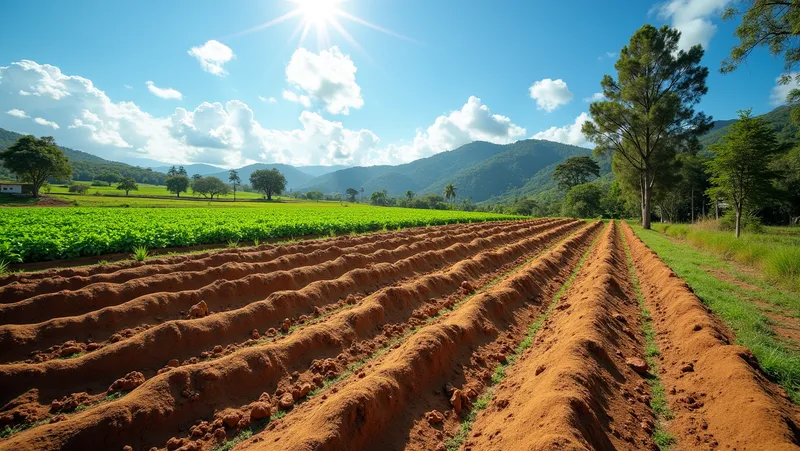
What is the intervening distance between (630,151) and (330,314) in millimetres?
35869

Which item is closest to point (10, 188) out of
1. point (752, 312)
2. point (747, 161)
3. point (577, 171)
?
point (752, 312)

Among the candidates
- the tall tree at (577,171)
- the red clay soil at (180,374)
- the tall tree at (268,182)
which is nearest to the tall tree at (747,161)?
the red clay soil at (180,374)

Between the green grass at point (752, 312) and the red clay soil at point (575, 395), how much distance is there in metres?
1.44

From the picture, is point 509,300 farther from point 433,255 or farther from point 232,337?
point 232,337

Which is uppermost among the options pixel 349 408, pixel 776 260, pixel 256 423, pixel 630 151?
pixel 630 151

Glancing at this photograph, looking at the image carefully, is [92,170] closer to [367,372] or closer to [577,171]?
[367,372]

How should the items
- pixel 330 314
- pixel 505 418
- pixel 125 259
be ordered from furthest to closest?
pixel 125 259 < pixel 330 314 < pixel 505 418

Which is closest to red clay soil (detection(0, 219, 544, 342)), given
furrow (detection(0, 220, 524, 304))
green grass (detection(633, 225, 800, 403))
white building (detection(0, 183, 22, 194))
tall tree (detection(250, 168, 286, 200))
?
furrow (detection(0, 220, 524, 304))

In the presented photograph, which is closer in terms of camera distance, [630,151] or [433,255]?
[433,255]

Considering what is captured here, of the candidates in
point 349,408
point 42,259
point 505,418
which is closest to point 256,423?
point 349,408

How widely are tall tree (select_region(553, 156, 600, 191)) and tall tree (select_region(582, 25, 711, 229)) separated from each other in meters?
61.3

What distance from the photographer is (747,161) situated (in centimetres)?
1805

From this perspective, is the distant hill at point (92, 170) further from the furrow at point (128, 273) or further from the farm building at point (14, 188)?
the furrow at point (128, 273)

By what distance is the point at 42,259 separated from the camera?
9531 mm
